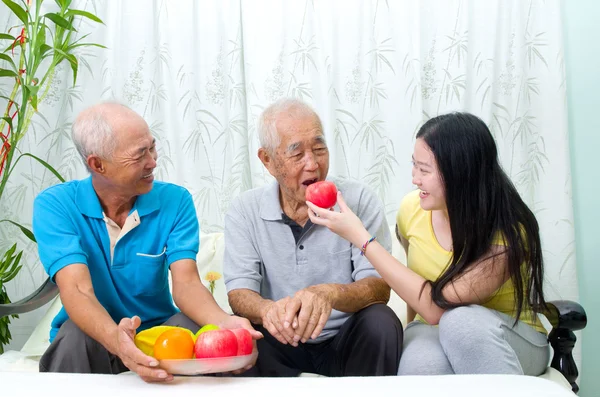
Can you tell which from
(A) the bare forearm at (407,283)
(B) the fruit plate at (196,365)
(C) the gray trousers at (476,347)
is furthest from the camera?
(A) the bare forearm at (407,283)

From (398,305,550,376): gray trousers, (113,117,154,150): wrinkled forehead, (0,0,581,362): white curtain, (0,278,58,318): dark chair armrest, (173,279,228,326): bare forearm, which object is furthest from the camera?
(0,0,581,362): white curtain

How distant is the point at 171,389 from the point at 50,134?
77.7 inches

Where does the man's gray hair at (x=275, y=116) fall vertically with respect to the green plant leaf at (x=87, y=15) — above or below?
below

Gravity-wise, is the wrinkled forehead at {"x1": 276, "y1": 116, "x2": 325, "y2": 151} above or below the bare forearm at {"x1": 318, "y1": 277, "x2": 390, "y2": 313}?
above

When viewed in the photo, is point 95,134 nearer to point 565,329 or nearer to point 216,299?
point 216,299

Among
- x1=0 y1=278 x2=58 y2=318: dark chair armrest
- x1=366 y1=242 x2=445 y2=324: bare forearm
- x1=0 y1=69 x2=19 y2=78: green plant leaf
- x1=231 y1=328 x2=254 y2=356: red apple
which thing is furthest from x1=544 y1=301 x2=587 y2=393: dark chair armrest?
x1=0 y1=69 x2=19 y2=78: green plant leaf

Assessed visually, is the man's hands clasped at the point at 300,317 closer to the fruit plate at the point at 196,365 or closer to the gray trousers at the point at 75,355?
the fruit plate at the point at 196,365

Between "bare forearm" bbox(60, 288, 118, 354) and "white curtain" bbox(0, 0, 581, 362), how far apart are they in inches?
44.5

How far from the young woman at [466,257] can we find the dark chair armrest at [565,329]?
48 mm

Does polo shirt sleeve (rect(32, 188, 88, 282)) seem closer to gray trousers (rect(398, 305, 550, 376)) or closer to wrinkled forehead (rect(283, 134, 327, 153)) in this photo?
wrinkled forehead (rect(283, 134, 327, 153))

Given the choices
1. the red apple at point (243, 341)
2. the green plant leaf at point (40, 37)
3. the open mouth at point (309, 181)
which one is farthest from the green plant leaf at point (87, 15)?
the red apple at point (243, 341)

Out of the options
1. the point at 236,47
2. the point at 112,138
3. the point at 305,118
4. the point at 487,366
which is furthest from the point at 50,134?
the point at 487,366

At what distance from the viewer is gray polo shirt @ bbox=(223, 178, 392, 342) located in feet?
6.40

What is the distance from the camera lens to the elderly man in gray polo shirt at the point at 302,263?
1775 mm
